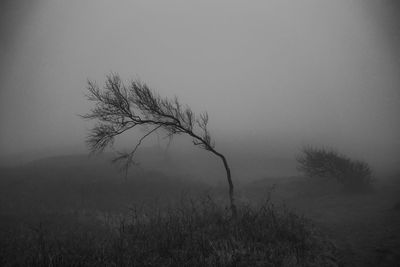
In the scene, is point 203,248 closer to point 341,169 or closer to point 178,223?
point 178,223

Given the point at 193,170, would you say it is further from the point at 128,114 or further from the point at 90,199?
the point at 128,114

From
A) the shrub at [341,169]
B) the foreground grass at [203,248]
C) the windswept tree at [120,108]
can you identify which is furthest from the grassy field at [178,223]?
the windswept tree at [120,108]

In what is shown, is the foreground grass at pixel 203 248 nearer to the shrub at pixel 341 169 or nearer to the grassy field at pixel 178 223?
the grassy field at pixel 178 223

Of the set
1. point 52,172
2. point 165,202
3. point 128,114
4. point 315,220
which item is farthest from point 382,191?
point 52,172

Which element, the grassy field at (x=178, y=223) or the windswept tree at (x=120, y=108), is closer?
the grassy field at (x=178, y=223)

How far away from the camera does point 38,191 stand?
84.6 ft

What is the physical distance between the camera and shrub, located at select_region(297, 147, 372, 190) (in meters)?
25.1

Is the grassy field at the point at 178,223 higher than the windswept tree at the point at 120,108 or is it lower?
lower

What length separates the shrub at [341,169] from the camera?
25.1 metres

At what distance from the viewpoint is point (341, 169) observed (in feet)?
84.7

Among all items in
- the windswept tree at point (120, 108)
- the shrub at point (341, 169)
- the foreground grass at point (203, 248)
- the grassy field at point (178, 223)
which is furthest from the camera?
Answer: the shrub at point (341, 169)

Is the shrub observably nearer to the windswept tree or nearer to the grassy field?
the grassy field

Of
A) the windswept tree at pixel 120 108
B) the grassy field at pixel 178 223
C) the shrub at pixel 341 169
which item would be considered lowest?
the grassy field at pixel 178 223

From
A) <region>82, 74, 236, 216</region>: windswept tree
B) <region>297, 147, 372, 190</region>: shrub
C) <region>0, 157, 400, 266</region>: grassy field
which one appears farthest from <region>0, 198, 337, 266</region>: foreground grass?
<region>297, 147, 372, 190</region>: shrub
